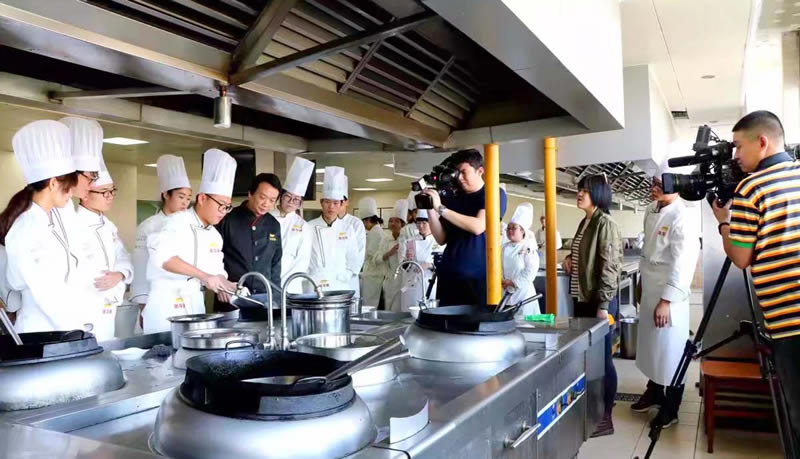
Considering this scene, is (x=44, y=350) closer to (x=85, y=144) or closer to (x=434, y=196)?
(x=434, y=196)

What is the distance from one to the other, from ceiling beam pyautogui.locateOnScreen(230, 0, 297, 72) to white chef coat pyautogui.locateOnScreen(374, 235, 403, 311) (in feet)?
14.5

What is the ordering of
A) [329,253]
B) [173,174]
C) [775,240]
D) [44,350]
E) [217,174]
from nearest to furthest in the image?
[44,350] → [775,240] → [217,174] → [173,174] → [329,253]

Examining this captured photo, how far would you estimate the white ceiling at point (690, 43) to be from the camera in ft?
13.3

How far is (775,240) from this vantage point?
220 cm

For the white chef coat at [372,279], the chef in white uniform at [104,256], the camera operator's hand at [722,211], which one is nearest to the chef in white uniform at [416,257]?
the white chef coat at [372,279]

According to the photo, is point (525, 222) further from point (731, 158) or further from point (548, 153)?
point (731, 158)

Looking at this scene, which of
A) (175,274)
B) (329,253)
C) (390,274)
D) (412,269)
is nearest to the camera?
(175,274)

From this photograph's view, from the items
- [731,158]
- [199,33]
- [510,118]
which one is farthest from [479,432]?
[731,158]

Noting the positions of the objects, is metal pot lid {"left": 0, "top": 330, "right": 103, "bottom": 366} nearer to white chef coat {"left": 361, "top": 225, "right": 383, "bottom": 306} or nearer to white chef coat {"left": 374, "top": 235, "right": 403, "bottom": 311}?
white chef coat {"left": 374, "top": 235, "right": 403, "bottom": 311}

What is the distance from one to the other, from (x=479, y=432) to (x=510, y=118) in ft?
5.93

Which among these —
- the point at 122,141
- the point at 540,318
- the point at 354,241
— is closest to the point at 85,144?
the point at 540,318

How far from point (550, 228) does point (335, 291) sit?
206cm

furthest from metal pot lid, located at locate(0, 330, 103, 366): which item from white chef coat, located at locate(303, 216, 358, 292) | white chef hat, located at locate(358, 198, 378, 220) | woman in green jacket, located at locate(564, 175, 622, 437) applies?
white chef hat, located at locate(358, 198, 378, 220)

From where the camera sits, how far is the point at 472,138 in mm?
2770
